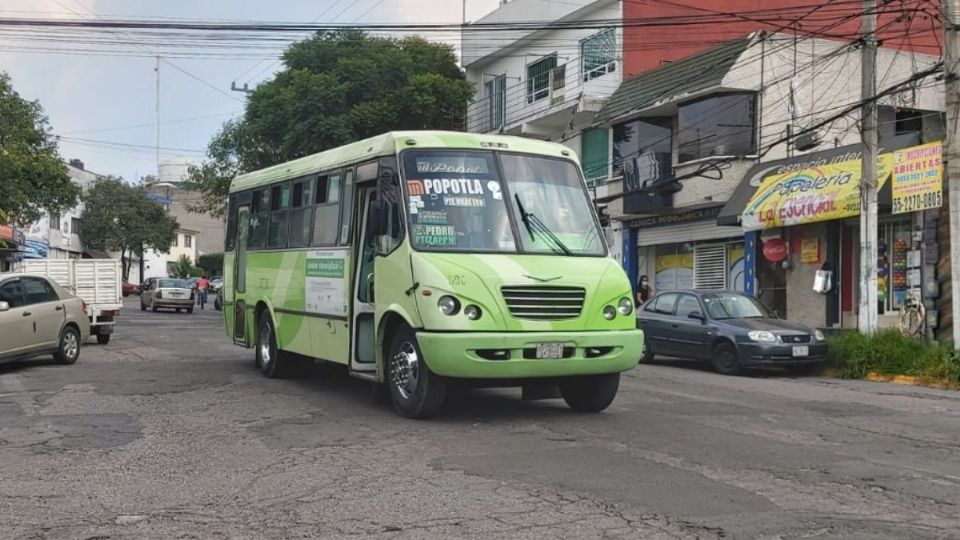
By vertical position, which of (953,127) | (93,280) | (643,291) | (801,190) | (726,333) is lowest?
(726,333)

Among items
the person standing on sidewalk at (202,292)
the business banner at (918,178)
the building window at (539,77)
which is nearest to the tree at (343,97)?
the building window at (539,77)

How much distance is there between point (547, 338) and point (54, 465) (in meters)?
4.25

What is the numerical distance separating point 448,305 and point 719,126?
1723 cm

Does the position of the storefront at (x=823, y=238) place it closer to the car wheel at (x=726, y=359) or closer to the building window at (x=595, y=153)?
the car wheel at (x=726, y=359)

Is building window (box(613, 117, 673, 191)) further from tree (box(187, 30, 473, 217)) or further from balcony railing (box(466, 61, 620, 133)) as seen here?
tree (box(187, 30, 473, 217))

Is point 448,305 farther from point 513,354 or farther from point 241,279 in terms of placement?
point 241,279

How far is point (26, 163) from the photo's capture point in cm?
2409

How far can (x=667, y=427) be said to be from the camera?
8.52m

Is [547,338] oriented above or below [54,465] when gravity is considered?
above

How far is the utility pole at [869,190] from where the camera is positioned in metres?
15.9

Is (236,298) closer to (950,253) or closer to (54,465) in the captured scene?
(54,465)

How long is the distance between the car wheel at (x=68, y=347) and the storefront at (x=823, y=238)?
15.0m

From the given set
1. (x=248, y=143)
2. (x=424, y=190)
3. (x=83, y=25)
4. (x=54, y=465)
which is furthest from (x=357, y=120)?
(x=54, y=465)

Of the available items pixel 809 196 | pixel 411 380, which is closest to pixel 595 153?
pixel 809 196
